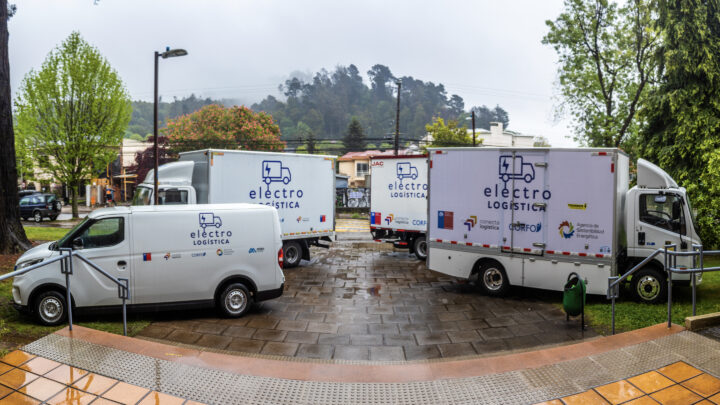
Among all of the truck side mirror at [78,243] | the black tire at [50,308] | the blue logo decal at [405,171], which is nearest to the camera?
the black tire at [50,308]

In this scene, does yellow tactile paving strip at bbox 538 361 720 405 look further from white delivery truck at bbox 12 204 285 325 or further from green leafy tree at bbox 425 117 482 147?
green leafy tree at bbox 425 117 482 147

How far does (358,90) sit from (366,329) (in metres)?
108

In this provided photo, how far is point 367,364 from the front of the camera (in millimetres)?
6312

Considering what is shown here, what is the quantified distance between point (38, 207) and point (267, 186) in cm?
2208

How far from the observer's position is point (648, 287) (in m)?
9.55

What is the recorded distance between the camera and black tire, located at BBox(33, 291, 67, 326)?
732cm

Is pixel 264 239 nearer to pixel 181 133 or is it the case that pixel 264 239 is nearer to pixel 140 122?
pixel 181 133

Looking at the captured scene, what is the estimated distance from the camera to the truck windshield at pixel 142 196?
1298 centimetres

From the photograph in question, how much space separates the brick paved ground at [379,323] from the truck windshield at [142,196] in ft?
16.2

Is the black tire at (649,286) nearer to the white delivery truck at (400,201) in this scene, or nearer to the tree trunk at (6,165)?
the white delivery truck at (400,201)

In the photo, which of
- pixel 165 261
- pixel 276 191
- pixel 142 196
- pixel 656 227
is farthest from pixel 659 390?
pixel 142 196

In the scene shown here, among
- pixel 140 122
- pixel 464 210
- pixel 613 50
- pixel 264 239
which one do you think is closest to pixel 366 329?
pixel 264 239

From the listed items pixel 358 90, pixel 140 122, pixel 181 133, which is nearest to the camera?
pixel 181 133

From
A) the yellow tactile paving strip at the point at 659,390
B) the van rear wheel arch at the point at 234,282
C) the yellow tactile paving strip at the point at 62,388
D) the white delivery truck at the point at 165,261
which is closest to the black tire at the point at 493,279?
the white delivery truck at the point at 165,261
